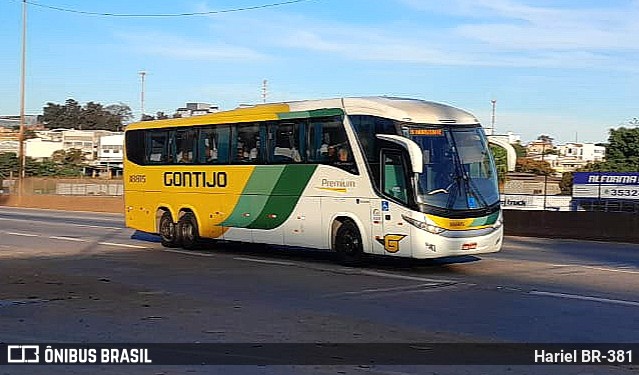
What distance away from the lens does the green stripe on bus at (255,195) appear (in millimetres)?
19328

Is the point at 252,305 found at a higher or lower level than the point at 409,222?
lower

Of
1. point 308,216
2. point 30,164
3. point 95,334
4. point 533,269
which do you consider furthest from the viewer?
point 30,164

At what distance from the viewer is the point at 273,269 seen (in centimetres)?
1730

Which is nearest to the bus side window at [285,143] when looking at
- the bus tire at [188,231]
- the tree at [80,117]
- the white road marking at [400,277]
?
the white road marking at [400,277]

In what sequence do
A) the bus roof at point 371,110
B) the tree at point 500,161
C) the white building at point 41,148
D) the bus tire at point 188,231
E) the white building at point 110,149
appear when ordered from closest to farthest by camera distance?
1. the bus roof at point 371,110
2. the tree at point 500,161
3. the bus tire at point 188,231
4. the white building at point 110,149
5. the white building at point 41,148

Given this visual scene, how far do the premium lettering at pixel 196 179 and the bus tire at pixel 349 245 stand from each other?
398cm

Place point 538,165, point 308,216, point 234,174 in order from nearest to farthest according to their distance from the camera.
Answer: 1. point 308,216
2. point 234,174
3. point 538,165

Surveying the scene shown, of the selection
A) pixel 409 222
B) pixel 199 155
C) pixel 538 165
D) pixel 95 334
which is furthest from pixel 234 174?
pixel 538 165

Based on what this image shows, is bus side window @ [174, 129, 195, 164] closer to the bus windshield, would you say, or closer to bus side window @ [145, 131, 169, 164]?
bus side window @ [145, 131, 169, 164]

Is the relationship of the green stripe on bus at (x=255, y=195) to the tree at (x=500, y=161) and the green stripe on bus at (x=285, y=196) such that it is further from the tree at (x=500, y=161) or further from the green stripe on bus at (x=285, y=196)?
the tree at (x=500, y=161)

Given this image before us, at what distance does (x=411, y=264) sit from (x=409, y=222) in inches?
89.1

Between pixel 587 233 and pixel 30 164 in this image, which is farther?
pixel 30 164

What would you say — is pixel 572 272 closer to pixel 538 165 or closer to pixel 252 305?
pixel 252 305

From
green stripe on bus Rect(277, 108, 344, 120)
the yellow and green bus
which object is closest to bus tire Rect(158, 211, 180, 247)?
the yellow and green bus
